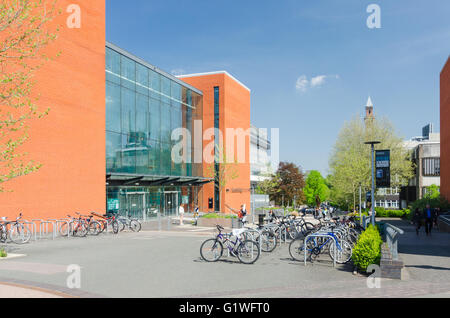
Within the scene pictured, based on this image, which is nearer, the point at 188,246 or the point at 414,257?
the point at 414,257

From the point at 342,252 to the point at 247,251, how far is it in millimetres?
2714

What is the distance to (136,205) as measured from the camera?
31.6 metres

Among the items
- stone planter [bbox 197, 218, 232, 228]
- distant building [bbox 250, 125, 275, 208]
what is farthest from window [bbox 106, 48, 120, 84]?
distant building [bbox 250, 125, 275, 208]

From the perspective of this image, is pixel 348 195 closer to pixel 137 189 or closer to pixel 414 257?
pixel 137 189

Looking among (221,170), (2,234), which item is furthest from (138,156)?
(2,234)

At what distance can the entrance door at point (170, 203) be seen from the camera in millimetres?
36812

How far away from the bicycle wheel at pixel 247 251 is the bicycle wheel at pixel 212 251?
58 centimetres

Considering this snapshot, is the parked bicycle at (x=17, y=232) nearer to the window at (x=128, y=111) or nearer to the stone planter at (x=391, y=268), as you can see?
the window at (x=128, y=111)

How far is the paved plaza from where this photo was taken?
7941mm

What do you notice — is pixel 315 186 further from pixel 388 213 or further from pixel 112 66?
pixel 112 66

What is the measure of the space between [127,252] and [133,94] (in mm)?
19148
